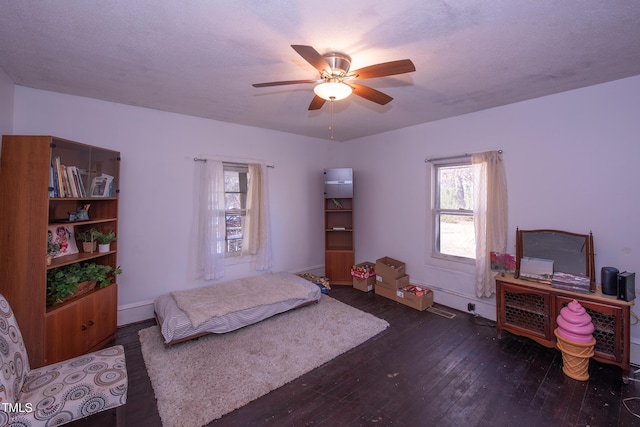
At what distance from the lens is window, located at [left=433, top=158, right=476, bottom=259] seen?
3.44 m

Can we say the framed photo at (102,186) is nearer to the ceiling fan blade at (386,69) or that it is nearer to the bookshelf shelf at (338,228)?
the ceiling fan blade at (386,69)

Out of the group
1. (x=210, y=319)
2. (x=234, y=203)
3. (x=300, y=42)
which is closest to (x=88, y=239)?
(x=210, y=319)

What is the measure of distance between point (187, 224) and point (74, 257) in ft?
3.76

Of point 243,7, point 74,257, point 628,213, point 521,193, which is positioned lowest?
point 74,257

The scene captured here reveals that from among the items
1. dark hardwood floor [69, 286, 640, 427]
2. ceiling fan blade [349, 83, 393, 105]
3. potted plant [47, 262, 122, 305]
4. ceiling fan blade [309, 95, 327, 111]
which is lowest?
dark hardwood floor [69, 286, 640, 427]

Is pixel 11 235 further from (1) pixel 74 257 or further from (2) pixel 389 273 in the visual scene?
(2) pixel 389 273

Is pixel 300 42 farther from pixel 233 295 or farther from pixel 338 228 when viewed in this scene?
pixel 338 228

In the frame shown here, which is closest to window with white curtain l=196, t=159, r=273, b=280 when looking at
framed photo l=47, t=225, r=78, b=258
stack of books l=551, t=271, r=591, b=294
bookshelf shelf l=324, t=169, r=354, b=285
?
bookshelf shelf l=324, t=169, r=354, b=285

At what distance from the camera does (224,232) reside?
144 inches

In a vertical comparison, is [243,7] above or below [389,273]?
above

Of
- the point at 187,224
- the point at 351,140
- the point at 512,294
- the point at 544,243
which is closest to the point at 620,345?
the point at 512,294

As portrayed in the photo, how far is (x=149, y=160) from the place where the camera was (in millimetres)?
3115

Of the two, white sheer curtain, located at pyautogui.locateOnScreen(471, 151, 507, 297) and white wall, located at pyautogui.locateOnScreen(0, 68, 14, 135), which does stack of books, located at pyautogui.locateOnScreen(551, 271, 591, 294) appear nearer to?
white sheer curtain, located at pyautogui.locateOnScreen(471, 151, 507, 297)

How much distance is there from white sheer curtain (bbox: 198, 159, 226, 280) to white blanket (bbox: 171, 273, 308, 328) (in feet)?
0.99
